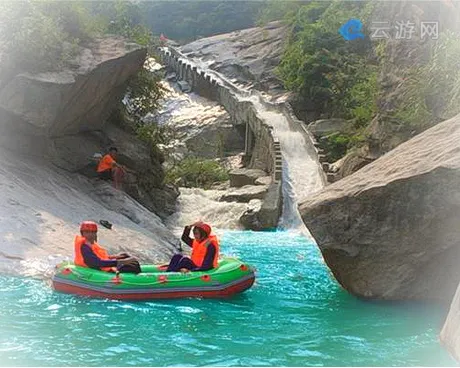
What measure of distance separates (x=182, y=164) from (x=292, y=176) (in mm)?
5609

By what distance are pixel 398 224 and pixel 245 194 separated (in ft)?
38.9

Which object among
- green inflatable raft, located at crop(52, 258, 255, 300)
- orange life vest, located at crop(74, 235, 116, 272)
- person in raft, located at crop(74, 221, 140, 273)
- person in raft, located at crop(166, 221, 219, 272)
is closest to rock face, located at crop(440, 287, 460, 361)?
green inflatable raft, located at crop(52, 258, 255, 300)

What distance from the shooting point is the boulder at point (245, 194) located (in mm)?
19844

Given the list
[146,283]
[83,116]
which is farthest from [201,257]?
[83,116]

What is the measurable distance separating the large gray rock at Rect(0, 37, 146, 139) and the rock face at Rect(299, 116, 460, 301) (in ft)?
24.4

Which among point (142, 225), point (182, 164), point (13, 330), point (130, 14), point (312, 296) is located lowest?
point (13, 330)

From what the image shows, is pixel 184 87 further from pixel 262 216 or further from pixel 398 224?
pixel 398 224

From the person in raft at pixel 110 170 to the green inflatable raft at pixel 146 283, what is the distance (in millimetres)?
6527

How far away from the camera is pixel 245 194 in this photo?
19969 millimetres

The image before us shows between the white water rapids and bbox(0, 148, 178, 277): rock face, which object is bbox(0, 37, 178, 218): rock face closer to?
bbox(0, 148, 178, 277): rock face

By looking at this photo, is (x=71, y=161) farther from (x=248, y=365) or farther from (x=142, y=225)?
(x=248, y=365)

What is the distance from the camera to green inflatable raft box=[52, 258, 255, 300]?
8.69m

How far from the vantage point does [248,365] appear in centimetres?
602

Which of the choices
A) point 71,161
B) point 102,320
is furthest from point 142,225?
point 102,320
